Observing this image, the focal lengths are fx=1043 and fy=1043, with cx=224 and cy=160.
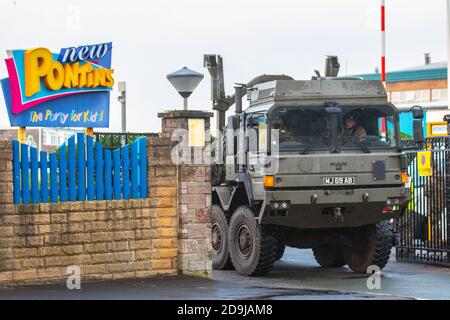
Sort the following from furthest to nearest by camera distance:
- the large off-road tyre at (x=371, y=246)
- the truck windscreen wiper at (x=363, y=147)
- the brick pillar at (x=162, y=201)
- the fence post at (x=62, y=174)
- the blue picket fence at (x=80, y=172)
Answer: the large off-road tyre at (x=371, y=246)
the truck windscreen wiper at (x=363, y=147)
the brick pillar at (x=162, y=201)
the fence post at (x=62, y=174)
the blue picket fence at (x=80, y=172)

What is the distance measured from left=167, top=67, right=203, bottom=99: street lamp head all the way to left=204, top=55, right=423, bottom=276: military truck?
1.16m

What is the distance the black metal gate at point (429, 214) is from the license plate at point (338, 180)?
2630mm

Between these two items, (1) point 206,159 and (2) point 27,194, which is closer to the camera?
(2) point 27,194

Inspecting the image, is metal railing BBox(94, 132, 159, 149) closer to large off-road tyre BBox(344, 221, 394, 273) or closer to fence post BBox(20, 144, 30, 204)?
fence post BBox(20, 144, 30, 204)

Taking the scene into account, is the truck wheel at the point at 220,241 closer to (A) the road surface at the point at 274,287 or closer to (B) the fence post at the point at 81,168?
(A) the road surface at the point at 274,287

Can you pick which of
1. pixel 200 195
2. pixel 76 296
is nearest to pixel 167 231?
pixel 200 195

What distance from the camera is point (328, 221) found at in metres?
17.2

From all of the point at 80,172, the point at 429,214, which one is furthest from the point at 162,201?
the point at 429,214

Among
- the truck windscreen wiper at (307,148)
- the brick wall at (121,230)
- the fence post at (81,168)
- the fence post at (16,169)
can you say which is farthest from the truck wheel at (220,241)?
the fence post at (16,169)

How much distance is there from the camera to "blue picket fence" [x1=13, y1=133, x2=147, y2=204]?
15039 millimetres

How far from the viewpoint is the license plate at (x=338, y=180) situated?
16.9 m

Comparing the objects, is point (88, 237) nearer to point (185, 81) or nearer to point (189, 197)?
point (189, 197)

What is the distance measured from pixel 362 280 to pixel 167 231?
3361mm
